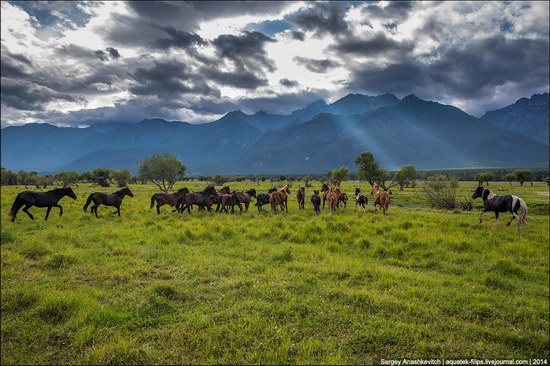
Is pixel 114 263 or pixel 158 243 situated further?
pixel 158 243

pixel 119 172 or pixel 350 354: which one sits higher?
pixel 119 172

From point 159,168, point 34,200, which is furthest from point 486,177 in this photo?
point 159,168

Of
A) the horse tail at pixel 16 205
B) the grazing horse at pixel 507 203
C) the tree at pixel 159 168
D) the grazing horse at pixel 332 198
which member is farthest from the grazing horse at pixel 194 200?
the tree at pixel 159 168

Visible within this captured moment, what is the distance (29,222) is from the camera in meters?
20.1

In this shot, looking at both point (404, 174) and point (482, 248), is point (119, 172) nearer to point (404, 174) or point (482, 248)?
point (404, 174)

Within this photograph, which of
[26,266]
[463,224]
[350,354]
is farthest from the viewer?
[463,224]

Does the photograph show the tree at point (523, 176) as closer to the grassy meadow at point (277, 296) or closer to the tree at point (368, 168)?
the grassy meadow at point (277, 296)

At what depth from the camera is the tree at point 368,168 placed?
7806 cm

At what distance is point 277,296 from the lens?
894cm

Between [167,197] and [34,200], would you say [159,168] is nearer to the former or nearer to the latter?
[167,197]

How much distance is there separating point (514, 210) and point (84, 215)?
93.2ft

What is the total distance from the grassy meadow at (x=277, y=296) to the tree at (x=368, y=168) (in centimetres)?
6299

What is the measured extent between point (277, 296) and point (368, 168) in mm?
75350

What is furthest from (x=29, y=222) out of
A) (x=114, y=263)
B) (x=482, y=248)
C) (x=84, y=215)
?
(x=482, y=248)
